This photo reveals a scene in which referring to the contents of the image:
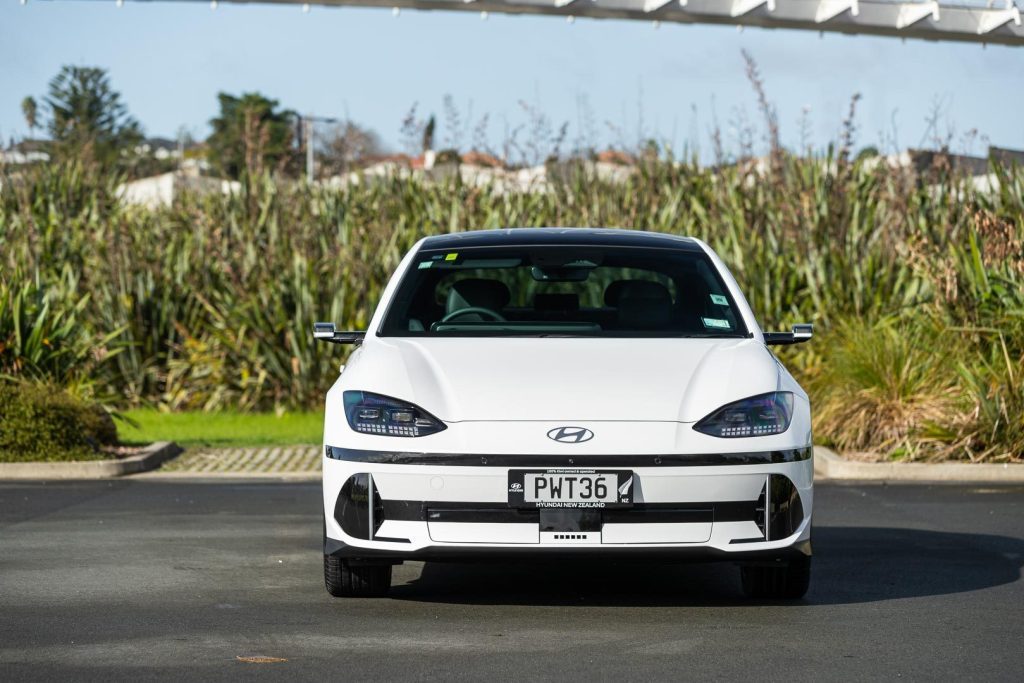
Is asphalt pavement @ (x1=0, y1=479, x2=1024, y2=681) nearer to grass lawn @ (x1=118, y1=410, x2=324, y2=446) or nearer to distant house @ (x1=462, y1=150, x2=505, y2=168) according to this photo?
grass lawn @ (x1=118, y1=410, x2=324, y2=446)

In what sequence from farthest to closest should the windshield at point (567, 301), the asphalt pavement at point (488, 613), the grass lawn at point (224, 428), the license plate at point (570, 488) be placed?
1. the grass lawn at point (224, 428)
2. the windshield at point (567, 301)
3. the license plate at point (570, 488)
4. the asphalt pavement at point (488, 613)

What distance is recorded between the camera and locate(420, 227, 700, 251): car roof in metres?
7.80

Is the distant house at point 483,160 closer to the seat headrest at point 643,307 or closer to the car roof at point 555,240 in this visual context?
the car roof at point 555,240

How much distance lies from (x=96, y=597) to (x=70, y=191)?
15194 mm

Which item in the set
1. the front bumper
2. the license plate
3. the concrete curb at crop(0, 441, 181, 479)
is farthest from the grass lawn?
the license plate

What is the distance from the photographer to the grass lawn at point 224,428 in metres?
15.2

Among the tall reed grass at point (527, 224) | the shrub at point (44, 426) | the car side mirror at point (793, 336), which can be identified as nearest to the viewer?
the car side mirror at point (793, 336)

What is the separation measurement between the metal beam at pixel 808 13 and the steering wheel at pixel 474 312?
72.3 feet

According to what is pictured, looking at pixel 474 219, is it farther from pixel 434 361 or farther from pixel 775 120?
pixel 434 361

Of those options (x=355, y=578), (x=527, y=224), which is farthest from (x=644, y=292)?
(x=527, y=224)

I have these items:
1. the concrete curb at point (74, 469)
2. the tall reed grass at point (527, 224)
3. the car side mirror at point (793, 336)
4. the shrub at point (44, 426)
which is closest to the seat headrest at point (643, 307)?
the car side mirror at point (793, 336)

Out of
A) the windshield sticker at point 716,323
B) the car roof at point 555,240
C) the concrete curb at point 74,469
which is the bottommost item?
the concrete curb at point 74,469

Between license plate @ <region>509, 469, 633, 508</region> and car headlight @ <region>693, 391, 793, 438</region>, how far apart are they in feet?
1.28

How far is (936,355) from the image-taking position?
1373 centimetres
